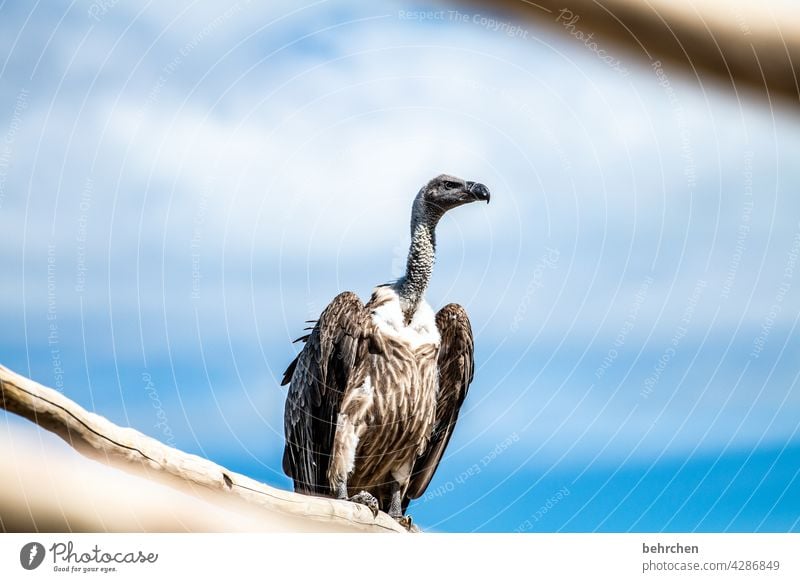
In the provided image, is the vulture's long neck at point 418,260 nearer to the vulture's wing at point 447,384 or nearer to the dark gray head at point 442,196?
the dark gray head at point 442,196

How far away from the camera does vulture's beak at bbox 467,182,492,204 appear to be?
10.3 meters

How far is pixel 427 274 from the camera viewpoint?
1053cm

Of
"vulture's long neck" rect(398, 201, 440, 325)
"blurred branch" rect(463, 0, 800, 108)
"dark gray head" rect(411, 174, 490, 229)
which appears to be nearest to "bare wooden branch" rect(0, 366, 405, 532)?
"vulture's long neck" rect(398, 201, 440, 325)

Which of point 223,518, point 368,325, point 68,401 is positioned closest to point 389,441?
point 368,325

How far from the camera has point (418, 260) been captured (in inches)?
415

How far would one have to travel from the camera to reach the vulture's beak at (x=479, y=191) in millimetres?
10327

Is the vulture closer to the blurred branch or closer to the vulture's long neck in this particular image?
the vulture's long neck

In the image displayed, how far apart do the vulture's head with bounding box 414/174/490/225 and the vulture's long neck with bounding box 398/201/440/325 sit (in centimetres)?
3

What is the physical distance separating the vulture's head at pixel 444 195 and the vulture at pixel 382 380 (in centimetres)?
1

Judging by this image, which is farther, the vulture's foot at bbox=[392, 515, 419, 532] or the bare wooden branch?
the vulture's foot at bbox=[392, 515, 419, 532]

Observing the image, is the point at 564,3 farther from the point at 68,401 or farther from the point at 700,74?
the point at 68,401
